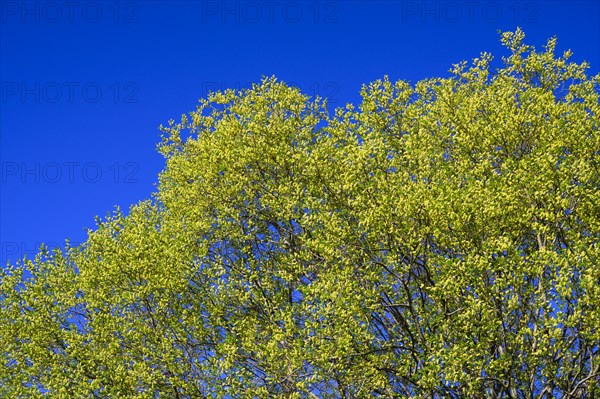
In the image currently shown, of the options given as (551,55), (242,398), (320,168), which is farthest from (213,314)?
(551,55)

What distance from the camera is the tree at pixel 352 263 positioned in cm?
2116

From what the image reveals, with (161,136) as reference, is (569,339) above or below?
below

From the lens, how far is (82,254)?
30281 mm

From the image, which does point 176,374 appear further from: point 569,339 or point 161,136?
point 161,136

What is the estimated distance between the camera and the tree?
21.2 meters

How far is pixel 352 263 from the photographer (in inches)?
924

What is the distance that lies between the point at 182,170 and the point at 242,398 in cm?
1283

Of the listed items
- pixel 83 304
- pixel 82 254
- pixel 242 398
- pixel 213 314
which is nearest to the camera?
pixel 242 398

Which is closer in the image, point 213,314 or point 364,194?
point 364,194

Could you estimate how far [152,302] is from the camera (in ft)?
87.1

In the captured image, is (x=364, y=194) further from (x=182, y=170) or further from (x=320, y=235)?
(x=182, y=170)

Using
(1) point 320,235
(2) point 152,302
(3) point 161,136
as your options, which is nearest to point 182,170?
(3) point 161,136

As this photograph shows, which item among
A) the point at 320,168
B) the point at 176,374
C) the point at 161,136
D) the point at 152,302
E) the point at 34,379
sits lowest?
the point at 176,374

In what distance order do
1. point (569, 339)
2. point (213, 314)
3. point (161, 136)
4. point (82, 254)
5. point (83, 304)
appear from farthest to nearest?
point (161, 136) < point (82, 254) < point (83, 304) < point (213, 314) < point (569, 339)
